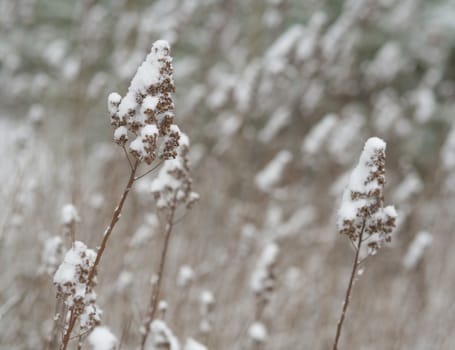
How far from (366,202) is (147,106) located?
0.57 m

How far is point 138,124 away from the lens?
3.66 feet

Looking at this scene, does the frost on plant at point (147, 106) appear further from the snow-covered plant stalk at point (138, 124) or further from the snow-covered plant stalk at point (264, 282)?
the snow-covered plant stalk at point (264, 282)

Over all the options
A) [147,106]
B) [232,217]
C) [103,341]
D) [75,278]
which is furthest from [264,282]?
[232,217]

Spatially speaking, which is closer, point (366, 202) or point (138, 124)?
point (138, 124)

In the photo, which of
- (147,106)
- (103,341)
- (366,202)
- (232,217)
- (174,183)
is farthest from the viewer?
(232,217)

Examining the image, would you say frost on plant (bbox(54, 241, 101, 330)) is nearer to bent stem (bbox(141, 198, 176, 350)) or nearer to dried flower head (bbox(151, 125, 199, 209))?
bent stem (bbox(141, 198, 176, 350))

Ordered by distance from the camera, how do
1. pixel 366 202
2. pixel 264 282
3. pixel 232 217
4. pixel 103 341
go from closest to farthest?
pixel 366 202 < pixel 103 341 < pixel 264 282 < pixel 232 217

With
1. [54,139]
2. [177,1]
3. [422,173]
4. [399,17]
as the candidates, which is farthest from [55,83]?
[422,173]

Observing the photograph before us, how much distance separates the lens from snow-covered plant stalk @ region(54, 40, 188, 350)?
3.58 ft

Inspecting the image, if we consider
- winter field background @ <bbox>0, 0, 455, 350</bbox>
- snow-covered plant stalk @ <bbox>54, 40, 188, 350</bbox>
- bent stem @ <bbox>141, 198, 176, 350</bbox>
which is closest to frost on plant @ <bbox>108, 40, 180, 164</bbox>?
snow-covered plant stalk @ <bbox>54, 40, 188, 350</bbox>

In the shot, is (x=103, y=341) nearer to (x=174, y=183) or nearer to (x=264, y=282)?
(x=174, y=183)

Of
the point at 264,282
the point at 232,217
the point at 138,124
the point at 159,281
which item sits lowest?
the point at 159,281

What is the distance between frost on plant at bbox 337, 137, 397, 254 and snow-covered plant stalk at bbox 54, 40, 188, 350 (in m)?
0.45

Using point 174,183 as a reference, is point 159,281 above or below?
below
